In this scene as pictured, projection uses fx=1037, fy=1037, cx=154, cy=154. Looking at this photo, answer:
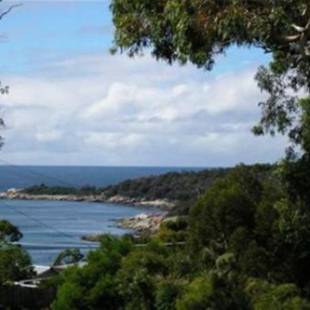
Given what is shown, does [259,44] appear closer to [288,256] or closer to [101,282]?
[101,282]

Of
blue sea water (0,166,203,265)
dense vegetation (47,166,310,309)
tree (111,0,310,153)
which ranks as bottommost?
blue sea water (0,166,203,265)

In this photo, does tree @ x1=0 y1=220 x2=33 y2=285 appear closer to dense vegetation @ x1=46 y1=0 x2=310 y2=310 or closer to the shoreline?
dense vegetation @ x1=46 y1=0 x2=310 y2=310

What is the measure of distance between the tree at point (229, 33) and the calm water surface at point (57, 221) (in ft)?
124

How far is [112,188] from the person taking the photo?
523 ft

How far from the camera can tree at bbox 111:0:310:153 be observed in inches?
600

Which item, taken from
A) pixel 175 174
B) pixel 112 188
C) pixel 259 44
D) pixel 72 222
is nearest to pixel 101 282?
pixel 259 44

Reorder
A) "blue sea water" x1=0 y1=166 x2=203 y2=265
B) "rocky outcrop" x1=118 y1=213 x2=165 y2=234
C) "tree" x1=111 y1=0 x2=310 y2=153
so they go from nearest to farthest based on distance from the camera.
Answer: "tree" x1=111 y1=0 x2=310 y2=153
"blue sea water" x1=0 y1=166 x2=203 y2=265
"rocky outcrop" x1=118 y1=213 x2=165 y2=234

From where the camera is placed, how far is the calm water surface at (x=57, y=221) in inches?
2891

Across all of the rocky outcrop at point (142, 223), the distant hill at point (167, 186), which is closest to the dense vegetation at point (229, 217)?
the rocky outcrop at point (142, 223)

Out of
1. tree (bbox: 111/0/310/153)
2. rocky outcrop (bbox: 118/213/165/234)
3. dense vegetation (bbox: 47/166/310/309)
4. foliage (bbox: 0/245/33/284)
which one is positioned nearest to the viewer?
tree (bbox: 111/0/310/153)

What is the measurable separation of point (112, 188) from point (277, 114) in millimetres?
141407

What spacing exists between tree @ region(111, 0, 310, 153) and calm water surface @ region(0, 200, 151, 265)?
124 ft

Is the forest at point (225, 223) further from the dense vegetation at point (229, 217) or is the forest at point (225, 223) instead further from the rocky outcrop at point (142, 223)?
the rocky outcrop at point (142, 223)

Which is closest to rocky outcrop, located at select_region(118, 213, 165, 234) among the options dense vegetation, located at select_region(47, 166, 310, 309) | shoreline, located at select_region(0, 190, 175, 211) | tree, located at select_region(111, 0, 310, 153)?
shoreline, located at select_region(0, 190, 175, 211)
